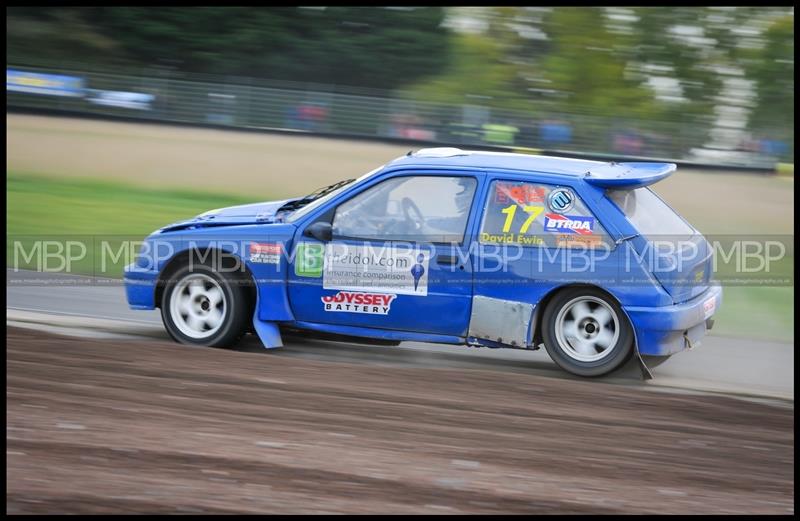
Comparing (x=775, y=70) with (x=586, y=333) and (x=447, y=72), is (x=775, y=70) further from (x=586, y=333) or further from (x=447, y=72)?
(x=586, y=333)

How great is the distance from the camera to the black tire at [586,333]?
7074mm

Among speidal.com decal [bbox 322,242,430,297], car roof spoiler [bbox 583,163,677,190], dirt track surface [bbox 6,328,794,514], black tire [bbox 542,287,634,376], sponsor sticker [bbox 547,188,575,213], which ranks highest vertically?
car roof spoiler [bbox 583,163,677,190]

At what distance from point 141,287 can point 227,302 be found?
0.77 meters

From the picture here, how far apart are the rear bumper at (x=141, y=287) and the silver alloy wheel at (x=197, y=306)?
0.63 ft

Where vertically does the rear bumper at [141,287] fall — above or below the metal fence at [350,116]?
below

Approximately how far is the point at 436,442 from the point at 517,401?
101 centimetres

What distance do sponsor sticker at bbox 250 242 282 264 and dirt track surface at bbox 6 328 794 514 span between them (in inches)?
29.1

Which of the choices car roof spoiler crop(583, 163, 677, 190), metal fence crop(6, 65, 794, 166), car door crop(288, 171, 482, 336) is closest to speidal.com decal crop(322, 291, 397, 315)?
car door crop(288, 171, 482, 336)

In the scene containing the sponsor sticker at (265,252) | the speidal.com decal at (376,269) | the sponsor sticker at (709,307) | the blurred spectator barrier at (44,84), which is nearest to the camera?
the speidal.com decal at (376,269)

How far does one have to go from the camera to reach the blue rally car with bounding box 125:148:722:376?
705 cm

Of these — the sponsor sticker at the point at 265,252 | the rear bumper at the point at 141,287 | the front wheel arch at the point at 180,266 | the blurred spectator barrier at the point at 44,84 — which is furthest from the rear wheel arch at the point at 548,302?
the blurred spectator barrier at the point at 44,84

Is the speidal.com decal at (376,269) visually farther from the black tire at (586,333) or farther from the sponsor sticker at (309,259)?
the black tire at (586,333)

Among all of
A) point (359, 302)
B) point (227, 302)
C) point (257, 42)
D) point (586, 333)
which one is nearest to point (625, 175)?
point (586, 333)

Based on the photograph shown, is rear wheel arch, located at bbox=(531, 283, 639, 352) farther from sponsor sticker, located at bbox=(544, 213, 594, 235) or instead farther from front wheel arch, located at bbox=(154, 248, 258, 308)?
front wheel arch, located at bbox=(154, 248, 258, 308)
